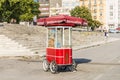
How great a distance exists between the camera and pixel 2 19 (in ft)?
253

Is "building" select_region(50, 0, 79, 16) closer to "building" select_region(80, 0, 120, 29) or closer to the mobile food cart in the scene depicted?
"building" select_region(80, 0, 120, 29)

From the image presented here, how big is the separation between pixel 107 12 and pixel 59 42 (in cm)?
14874

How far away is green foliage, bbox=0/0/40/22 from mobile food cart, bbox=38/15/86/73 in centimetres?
5314

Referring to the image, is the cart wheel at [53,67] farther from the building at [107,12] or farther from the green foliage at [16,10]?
the building at [107,12]

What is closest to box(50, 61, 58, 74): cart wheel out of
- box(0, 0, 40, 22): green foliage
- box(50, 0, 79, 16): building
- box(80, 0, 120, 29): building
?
box(0, 0, 40, 22): green foliage

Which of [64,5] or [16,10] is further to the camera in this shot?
[64,5]

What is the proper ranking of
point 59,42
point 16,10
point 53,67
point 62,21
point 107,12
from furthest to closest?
1. point 107,12
2. point 16,10
3. point 59,42
4. point 62,21
5. point 53,67

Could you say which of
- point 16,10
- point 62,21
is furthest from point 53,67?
point 16,10

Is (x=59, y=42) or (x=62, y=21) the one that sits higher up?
(x=62, y=21)

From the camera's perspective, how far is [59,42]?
62.4ft

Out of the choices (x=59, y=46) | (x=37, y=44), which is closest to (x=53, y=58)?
(x=59, y=46)

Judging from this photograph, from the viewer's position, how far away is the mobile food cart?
18.5 meters

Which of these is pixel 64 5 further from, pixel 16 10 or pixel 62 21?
pixel 62 21

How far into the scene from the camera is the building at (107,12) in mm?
164125
